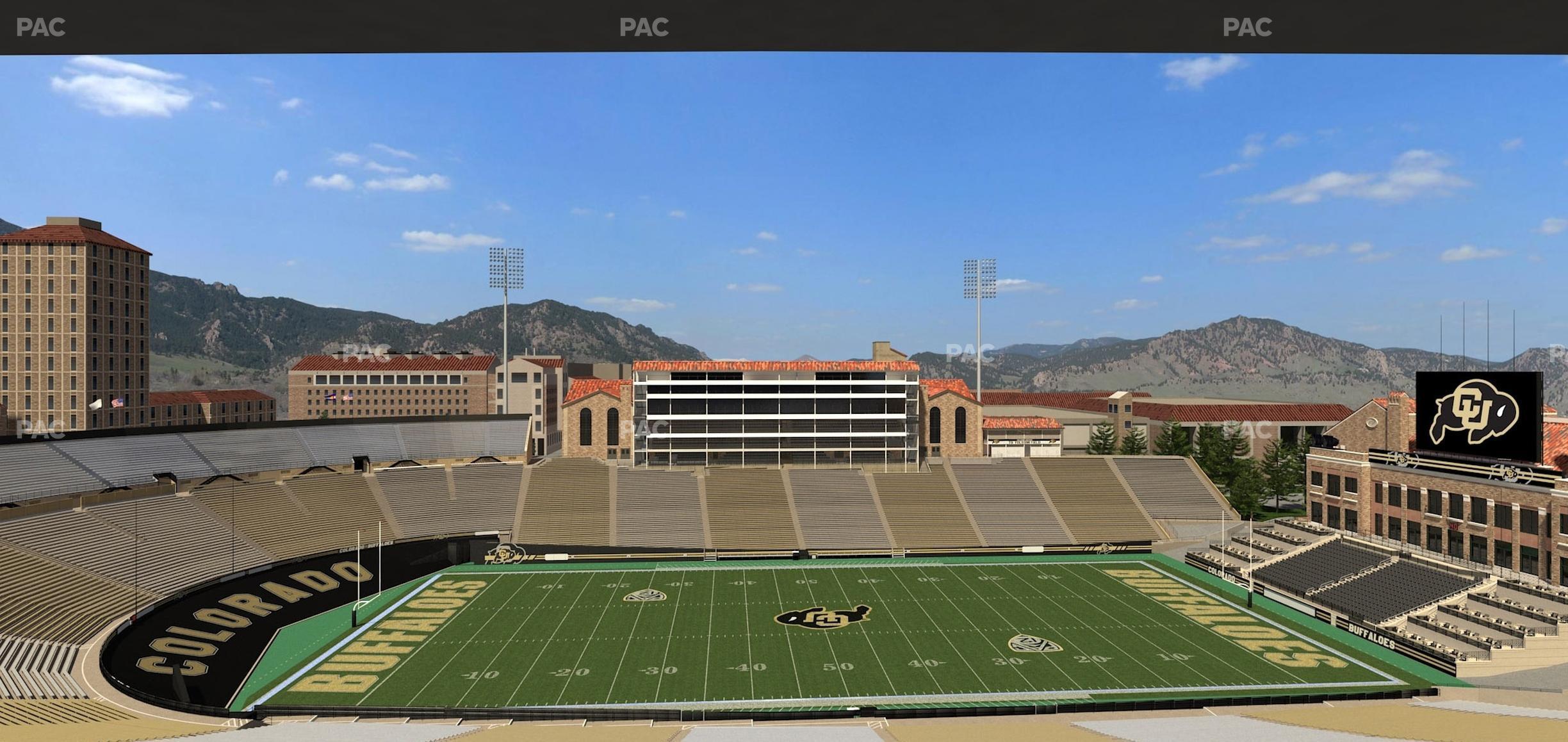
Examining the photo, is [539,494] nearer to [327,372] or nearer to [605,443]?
[605,443]

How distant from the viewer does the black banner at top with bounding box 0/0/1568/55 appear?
15.1 feet

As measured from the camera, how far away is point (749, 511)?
60938 mm

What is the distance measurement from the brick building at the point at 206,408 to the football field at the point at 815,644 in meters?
74.6

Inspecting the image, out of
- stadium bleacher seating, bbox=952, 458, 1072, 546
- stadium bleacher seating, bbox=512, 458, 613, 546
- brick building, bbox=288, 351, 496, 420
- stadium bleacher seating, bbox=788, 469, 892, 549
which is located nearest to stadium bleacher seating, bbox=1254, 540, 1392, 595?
stadium bleacher seating, bbox=952, 458, 1072, 546

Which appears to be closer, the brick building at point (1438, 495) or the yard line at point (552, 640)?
the yard line at point (552, 640)

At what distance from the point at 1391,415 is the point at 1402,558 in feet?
38.2

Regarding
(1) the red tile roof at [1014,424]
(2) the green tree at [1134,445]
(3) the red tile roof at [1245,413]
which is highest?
(3) the red tile roof at [1245,413]

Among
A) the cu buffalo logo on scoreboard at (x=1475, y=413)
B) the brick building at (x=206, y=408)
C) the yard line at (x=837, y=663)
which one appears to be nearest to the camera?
the yard line at (x=837, y=663)

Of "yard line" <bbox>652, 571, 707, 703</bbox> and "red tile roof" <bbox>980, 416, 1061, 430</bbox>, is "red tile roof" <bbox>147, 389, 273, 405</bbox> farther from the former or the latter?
"red tile roof" <bbox>980, 416, 1061, 430</bbox>

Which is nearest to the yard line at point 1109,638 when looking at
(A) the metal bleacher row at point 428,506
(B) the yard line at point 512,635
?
(A) the metal bleacher row at point 428,506

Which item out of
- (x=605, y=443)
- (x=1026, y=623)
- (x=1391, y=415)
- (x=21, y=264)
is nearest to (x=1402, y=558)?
(x=1391, y=415)

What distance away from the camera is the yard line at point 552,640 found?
31.1 meters

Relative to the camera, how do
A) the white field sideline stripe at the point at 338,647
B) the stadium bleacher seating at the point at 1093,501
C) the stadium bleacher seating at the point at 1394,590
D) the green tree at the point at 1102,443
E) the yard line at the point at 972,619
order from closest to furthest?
1. the white field sideline stripe at the point at 338,647
2. the yard line at the point at 972,619
3. the stadium bleacher seating at the point at 1394,590
4. the stadium bleacher seating at the point at 1093,501
5. the green tree at the point at 1102,443

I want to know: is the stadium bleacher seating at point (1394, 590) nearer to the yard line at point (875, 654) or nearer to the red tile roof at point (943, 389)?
the yard line at point (875, 654)
